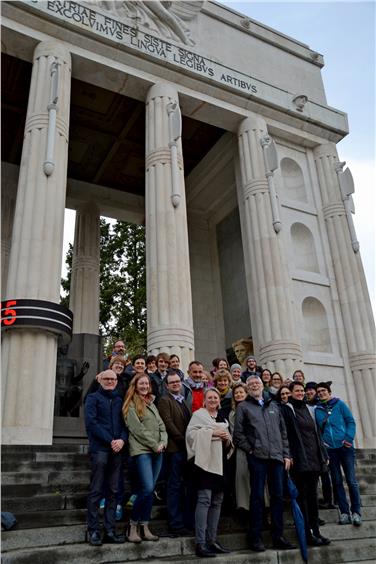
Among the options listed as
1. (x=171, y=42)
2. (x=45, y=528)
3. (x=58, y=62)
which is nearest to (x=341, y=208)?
(x=171, y=42)

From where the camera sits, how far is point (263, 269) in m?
16.2

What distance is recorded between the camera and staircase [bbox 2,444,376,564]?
5281 mm

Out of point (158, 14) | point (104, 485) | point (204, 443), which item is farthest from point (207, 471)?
point (158, 14)

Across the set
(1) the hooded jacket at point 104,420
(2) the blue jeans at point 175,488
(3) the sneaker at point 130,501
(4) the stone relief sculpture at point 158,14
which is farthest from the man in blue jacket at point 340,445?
(4) the stone relief sculpture at point 158,14

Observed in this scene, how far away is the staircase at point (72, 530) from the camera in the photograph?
5.28 m

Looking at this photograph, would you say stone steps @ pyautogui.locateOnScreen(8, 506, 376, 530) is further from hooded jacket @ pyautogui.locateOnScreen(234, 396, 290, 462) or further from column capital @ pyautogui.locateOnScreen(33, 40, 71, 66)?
column capital @ pyautogui.locateOnScreen(33, 40, 71, 66)

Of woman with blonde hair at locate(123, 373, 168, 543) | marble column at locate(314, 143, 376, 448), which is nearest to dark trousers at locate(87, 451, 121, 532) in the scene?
woman with blonde hair at locate(123, 373, 168, 543)

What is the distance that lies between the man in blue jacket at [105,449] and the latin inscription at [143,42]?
13.1m

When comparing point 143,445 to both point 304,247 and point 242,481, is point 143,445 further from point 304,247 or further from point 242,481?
point 304,247

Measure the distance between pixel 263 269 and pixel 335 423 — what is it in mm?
8830

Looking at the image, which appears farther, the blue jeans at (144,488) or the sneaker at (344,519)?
the sneaker at (344,519)

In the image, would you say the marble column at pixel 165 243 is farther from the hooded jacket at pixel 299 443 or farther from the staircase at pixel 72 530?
the hooded jacket at pixel 299 443

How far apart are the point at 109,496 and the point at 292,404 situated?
298 centimetres

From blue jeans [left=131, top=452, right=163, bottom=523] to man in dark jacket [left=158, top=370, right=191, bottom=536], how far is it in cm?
34
